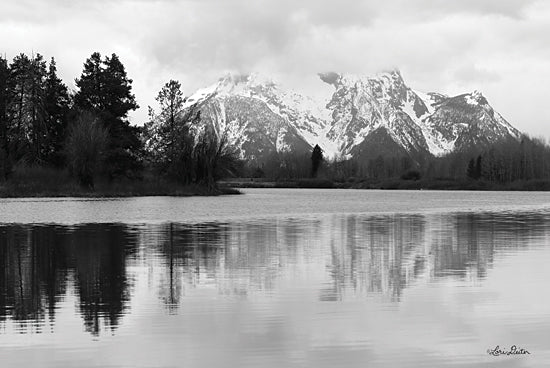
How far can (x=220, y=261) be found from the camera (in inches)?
984

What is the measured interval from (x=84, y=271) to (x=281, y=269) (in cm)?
592

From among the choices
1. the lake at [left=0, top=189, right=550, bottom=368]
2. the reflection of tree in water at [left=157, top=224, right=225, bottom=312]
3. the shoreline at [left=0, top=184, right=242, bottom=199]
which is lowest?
the lake at [left=0, top=189, right=550, bottom=368]

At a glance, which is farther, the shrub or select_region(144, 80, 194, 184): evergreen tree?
select_region(144, 80, 194, 184): evergreen tree

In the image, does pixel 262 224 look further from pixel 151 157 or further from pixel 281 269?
pixel 151 157

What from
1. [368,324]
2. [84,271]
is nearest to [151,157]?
[84,271]

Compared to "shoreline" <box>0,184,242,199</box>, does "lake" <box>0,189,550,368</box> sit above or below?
below

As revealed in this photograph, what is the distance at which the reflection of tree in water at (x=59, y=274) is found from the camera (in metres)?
15.8

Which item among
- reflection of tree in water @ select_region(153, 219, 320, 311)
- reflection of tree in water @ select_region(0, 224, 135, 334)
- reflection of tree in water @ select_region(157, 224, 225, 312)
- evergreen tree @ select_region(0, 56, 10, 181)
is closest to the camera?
reflection of tree in water @ select_region(0, 224, 135, 334)

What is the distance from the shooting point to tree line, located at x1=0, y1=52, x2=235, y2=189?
311 feet

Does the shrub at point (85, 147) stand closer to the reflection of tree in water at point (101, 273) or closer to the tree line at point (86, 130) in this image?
the tree line at point (86, 130)

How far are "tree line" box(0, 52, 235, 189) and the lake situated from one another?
6369cm
